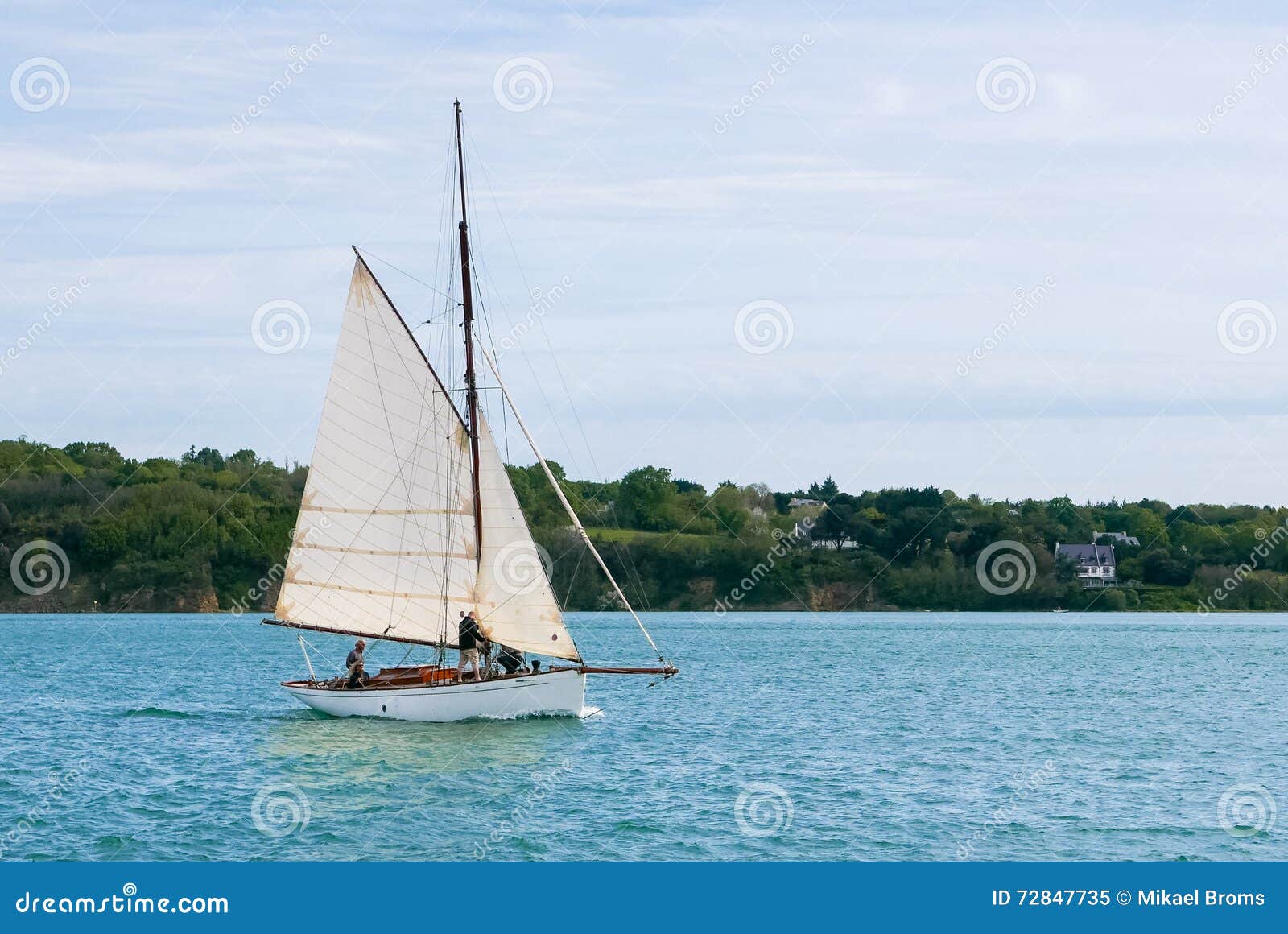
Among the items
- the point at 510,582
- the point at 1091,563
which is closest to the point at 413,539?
the point at 510,582

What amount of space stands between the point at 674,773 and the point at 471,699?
7676 millimetres

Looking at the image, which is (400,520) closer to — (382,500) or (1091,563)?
(382,500)

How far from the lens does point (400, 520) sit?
41188mm

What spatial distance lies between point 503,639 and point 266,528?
4421 inches

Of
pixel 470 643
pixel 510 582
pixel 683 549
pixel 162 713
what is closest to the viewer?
pixel 510 582

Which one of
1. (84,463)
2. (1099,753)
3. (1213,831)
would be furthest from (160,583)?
(1213,831)

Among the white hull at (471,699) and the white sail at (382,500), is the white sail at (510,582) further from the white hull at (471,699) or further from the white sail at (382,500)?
the white hull at (471,699)

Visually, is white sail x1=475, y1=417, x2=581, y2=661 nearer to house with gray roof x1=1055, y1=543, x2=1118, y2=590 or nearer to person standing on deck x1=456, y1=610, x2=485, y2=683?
person standing on deck x1=456, y1=610, x2=485, y2=683

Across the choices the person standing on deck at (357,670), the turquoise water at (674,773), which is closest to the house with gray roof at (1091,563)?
the turquoise water at (674,773)

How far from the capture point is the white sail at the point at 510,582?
4003cm

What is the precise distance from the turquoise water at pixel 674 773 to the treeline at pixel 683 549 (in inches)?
3483

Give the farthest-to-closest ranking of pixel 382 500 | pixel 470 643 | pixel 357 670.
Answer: pixel 357 670 < pixel 382 500 < pixel 470 643

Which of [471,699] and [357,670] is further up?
[357,670]

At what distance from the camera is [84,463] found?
606ft
